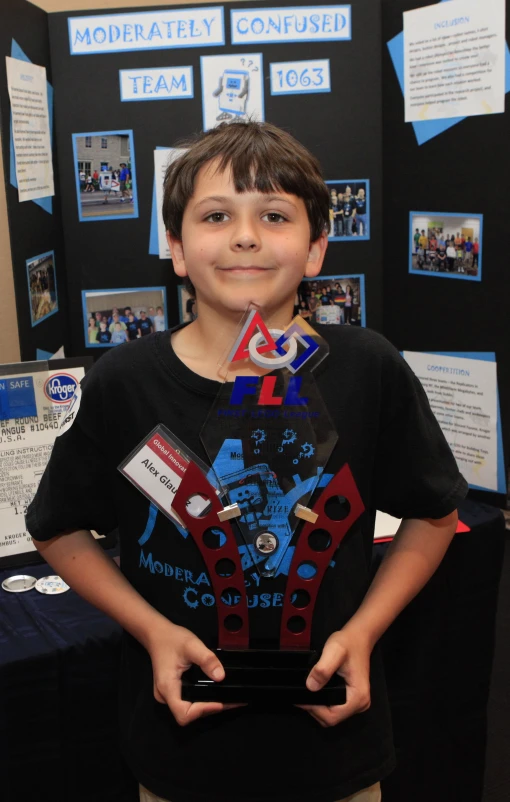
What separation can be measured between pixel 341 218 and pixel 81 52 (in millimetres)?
700

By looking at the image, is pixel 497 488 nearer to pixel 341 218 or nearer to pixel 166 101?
pixel 341 218

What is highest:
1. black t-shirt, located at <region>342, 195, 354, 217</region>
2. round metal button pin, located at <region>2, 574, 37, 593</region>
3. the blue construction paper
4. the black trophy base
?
the blue construction paper

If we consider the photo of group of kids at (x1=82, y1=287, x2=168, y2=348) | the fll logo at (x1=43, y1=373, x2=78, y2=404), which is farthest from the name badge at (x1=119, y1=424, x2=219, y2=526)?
the photo of group of kids at (x1=82, y1=287, x2=168, y2=348)

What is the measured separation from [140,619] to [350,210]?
125cm

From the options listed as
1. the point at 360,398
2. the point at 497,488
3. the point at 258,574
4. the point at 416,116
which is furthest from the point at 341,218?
the point at 258,574

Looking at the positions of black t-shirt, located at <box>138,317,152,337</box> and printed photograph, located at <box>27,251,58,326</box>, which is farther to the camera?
black t-shirt, located at <box>138,317,152,337</box>

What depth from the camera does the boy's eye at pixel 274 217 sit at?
88 cm

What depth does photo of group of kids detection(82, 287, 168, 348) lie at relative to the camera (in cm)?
186

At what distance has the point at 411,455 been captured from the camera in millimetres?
893

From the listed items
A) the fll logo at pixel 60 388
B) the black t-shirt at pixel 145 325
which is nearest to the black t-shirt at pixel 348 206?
the black t-shirt at pixel 145 325

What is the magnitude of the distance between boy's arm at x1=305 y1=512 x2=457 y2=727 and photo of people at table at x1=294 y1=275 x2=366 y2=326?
981 millimetres

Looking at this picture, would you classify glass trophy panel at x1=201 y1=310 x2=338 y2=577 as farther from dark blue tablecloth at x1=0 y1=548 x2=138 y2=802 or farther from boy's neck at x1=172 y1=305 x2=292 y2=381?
dark blue tablecloth at x1=0 y1=548 x2=138 y2=802

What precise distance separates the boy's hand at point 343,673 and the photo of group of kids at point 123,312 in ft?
3.82

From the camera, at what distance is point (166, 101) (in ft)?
5.80
